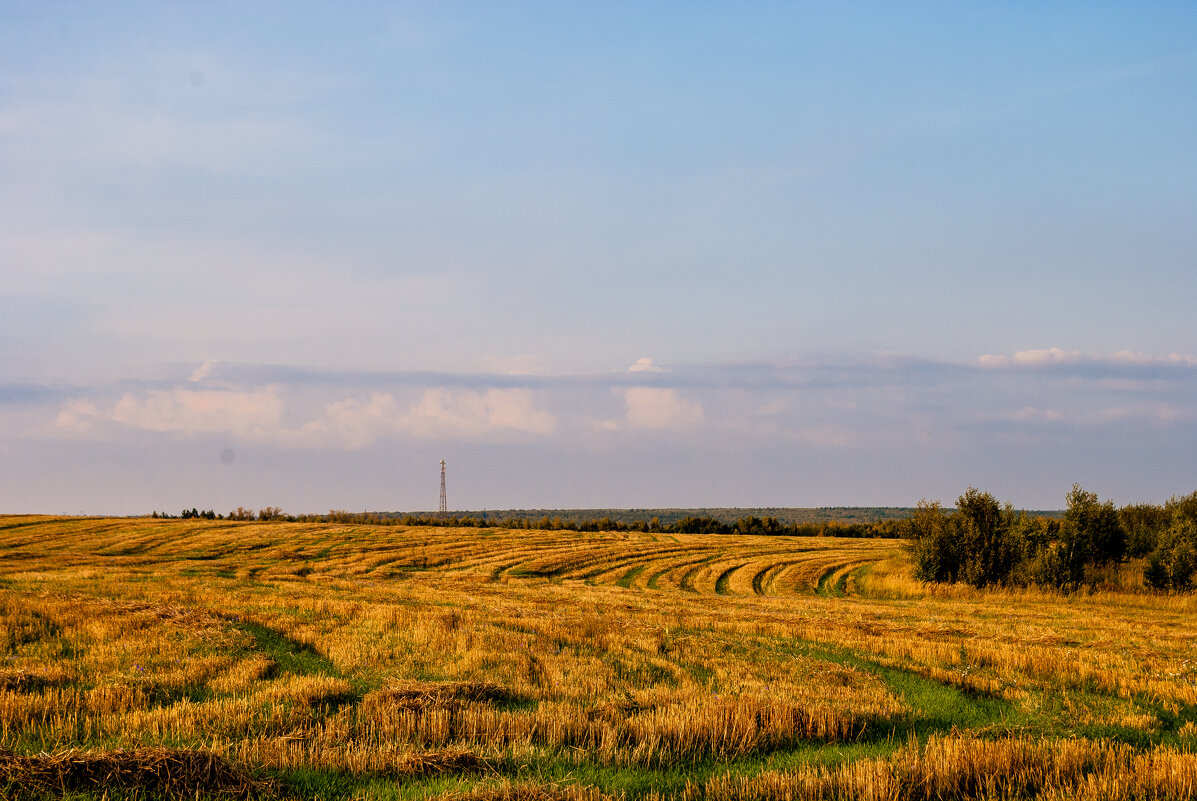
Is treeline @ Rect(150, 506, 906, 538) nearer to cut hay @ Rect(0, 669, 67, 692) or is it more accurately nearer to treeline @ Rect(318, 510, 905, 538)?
treeline @ Rect(318, 510, 905, 538)

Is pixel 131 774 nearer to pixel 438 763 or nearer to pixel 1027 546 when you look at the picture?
pixel 438 763

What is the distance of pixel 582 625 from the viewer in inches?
730

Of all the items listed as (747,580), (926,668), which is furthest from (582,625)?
(747,580)

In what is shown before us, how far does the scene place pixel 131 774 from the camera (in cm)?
660

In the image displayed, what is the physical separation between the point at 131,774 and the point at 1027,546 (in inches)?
1774

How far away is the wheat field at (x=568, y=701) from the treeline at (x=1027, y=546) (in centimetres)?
1459

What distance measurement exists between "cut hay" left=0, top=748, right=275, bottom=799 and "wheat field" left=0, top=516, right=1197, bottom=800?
2 cm

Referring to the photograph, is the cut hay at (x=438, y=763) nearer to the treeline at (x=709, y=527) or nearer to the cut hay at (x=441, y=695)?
the cut hay at (x=441, y=695)

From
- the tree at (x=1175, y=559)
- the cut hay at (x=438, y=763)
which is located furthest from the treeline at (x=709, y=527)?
the cut hay at (x=438, y=763)

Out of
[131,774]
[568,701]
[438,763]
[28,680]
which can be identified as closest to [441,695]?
[568,701]

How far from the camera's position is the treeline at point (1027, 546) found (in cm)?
3953

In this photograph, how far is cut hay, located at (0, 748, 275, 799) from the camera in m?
6.38

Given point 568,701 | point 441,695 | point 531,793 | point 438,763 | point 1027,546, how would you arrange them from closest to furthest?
point 531,793
point 438,763
point 441,695
point 568,701
point 1027,546

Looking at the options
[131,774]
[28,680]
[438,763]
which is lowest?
[438,763]
